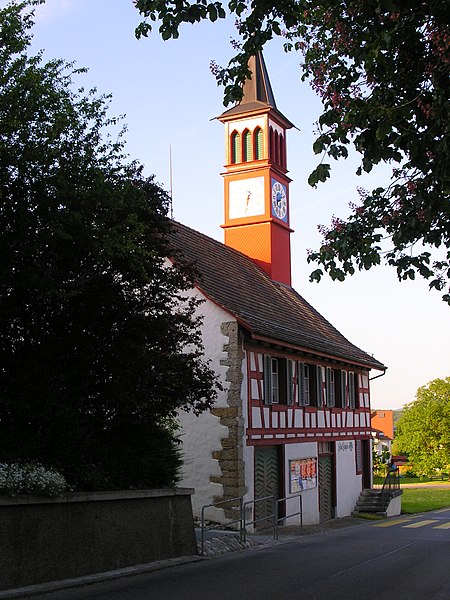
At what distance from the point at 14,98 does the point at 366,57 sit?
5.76m

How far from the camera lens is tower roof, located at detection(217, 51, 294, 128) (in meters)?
30.2

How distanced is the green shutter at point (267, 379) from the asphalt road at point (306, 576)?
5.23m

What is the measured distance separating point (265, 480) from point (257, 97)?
634 inches

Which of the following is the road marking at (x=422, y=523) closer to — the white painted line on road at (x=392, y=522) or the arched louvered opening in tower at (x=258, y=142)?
the white painted line on road at (x=392, y=522)

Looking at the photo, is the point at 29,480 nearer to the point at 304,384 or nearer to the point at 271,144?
the point at 304,384

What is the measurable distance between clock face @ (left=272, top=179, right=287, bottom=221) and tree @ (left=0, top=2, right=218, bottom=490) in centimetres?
1590

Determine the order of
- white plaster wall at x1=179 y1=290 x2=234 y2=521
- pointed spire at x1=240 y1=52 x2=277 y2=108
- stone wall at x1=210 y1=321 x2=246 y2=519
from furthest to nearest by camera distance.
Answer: pointed spire at x1=240 y1=52 x2=277 y2=108 → white plaster wall at x1=179 y1=290 x2=234 y2=521 → stone wall at x1=210 y1=321 x2=246 y2=519

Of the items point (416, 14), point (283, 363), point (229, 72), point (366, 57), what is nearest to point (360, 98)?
point (366, 57)

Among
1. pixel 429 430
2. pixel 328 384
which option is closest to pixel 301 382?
pixel 328 384

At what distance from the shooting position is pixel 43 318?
497 inches

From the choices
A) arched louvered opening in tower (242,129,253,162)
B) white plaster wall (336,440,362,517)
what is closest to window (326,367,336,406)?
white plaster wall (336,440,362,517)

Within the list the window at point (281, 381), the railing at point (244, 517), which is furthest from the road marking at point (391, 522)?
the window at point (281, 381)

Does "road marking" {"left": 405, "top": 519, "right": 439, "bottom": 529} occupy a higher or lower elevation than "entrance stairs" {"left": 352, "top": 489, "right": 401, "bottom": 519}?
lower

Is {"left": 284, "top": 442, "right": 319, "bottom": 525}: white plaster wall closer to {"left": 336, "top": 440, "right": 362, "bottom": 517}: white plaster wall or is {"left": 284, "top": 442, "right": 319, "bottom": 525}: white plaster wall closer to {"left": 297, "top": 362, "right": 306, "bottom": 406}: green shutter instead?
{"left": 297, "top": 362, "right": 306, "bottom": 406}: green shutter
